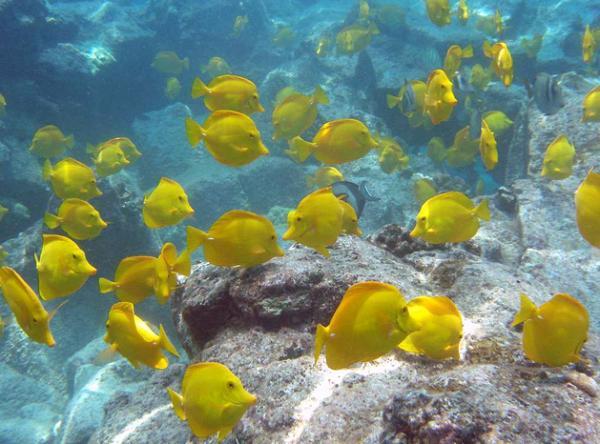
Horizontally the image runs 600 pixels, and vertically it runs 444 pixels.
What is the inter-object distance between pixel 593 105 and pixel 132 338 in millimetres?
6064

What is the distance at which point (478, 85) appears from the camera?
8.35 m

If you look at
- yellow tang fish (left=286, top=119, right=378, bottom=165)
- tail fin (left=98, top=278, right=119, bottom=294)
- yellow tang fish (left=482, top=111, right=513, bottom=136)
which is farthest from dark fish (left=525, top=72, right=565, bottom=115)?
tail fin (left=98, top=278, right=119, bottom=294)

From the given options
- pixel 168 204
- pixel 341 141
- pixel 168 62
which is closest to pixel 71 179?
pixel 168 204

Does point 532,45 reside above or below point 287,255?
above

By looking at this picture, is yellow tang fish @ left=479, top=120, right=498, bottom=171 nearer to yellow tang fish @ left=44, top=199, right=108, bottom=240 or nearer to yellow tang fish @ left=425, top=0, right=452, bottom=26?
yellow tang fish @ left=425, top=0, right=452, bottom=26

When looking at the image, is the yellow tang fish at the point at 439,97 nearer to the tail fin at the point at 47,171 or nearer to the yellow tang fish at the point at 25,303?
the yellow tang fish at the point at 25,303

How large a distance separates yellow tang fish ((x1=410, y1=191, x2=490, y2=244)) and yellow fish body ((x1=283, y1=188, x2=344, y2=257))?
0.68 meters

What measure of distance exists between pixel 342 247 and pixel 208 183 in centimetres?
943

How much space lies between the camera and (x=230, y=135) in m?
3.42

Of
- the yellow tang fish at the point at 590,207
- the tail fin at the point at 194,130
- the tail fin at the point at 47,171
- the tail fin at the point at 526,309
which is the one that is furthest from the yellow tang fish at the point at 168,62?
the tail fin at the point at 526,309

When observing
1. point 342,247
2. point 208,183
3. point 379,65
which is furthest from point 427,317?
point 379,65

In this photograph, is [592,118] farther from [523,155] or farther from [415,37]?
[415,37]

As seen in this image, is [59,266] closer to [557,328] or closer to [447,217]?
[447,217]

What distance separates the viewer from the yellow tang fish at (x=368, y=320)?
1.71 metres
